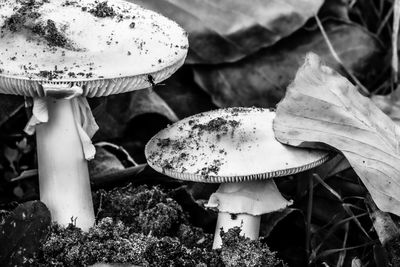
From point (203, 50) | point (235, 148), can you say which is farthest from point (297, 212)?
point (203, 50)

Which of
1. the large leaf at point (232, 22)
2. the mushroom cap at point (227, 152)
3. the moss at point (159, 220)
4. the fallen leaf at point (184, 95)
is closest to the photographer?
the mushroom cap at point (227, 152)

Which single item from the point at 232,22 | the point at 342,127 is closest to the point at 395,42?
the point at 232,22

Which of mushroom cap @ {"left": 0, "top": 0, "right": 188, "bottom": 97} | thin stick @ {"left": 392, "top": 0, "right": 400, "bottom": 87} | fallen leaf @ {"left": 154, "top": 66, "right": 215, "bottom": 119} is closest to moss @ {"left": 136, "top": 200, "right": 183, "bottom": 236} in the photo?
mushroom cap @ {"left": 0, "top": 0, "right": 188, "bottom": 97}

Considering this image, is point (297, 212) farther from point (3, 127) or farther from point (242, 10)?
point (3, 127)

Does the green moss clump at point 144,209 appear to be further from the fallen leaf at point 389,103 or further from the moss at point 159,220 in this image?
the fallen leaf at point 389,103

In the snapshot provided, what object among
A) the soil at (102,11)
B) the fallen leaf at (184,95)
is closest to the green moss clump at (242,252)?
the soil at (102,11)

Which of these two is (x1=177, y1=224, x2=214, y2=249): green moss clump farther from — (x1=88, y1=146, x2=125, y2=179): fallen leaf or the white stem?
(x1=88, y1=146, x2=125, y2=179): fallen leaf

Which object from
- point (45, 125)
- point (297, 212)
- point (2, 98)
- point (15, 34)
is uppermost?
point (15, 34)

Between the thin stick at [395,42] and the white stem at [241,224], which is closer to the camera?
the white stem at [241,224]
